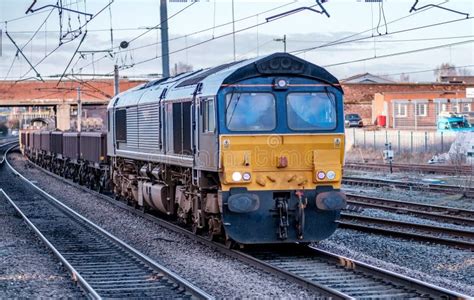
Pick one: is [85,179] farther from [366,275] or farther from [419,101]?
[419,101]

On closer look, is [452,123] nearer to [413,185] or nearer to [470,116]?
[470,116]

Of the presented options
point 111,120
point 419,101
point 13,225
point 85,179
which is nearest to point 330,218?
point 13,225

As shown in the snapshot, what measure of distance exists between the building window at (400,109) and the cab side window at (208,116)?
171 feet

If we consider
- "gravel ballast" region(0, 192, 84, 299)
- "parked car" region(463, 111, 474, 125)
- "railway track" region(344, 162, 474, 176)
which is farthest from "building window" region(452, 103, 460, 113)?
"gravel ballast" region(0, 192, 84, 299)

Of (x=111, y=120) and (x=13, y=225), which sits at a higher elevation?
(x=111, y=120)

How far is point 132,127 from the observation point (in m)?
21.3

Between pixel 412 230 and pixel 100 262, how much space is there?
292 inches

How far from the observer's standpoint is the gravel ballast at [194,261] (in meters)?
11.0

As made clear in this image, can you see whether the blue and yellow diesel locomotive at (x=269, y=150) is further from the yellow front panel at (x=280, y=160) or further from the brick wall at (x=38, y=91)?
the brick wall at (x=38, y=91)

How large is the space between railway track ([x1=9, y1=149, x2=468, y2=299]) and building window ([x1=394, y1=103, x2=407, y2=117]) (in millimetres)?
51249

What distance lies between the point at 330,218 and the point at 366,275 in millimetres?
2477

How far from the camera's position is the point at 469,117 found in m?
63.2

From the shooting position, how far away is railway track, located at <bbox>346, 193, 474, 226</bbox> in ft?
63.0

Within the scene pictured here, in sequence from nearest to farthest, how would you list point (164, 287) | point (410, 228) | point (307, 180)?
point (164, 287), point (307, 180), point (410, 228)
